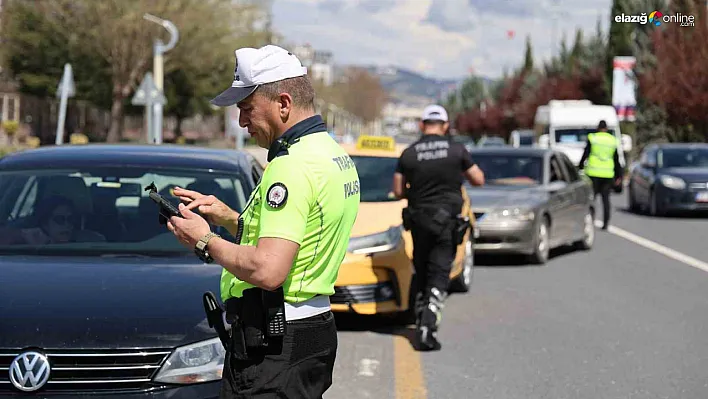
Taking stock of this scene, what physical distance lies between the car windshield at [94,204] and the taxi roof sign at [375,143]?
5046 millimetres

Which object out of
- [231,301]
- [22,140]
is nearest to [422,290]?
[231,301]

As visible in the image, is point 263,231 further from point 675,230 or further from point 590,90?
point 590,90

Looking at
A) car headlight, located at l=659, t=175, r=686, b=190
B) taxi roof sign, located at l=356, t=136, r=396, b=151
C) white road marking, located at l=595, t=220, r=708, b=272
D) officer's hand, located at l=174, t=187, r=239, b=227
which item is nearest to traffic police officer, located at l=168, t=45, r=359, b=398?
officer's hand, located at l=174, t=187, r=239, b=227

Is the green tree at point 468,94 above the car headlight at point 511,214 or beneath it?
above

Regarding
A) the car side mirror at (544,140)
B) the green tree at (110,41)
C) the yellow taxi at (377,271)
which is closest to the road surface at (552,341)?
the yellow taxi at (377,271)

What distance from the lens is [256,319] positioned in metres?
3.30

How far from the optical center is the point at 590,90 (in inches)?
2507

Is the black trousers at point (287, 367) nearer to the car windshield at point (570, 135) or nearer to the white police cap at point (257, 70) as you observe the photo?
the white police cap at point (257, 70)

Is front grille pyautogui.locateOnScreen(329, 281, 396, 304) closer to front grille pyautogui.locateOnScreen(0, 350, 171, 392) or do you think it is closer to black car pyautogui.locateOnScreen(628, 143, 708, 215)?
front grille pyautogui.locateOnScreen(0, 350, 171, 392)

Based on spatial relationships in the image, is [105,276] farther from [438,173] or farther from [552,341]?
[552,341]

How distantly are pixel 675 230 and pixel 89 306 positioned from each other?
52.1 ft

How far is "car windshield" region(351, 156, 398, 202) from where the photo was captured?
10281 millimetres

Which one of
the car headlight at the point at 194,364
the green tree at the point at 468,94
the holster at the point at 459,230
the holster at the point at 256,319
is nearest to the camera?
the holster at the point at 256,319

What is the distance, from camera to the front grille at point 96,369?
4285 mm
